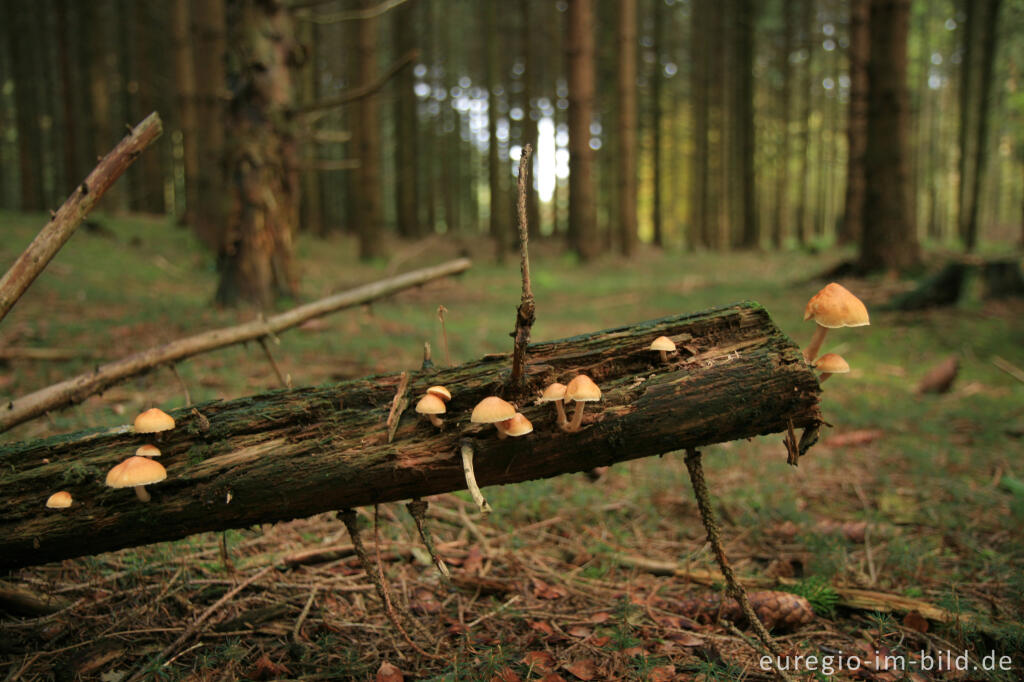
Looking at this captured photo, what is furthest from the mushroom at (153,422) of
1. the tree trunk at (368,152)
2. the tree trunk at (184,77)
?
the tree trunk at (184,77)

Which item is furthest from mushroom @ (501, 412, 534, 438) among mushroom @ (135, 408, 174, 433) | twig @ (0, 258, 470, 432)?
twig @ (0, 258, 470, 432)

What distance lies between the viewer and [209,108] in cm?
1405

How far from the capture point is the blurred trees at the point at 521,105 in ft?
47.5

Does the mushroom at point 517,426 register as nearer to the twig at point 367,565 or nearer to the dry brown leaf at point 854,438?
the twig at point 367,565

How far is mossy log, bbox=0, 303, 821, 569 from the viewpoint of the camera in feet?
7.06

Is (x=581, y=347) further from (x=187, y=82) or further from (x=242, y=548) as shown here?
(x=187, y=82)

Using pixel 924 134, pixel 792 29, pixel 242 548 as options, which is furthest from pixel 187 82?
pixel 924 134

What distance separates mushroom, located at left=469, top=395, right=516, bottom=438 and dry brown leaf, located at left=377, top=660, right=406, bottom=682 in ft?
3.21

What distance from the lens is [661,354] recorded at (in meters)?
2.31

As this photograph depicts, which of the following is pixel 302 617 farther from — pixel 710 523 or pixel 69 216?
pixel 69 216

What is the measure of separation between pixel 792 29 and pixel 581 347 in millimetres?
27746

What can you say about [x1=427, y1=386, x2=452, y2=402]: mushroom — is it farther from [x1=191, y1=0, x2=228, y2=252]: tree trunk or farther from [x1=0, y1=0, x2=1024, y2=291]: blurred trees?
[x1=191, y1=0, x2=228, y2=252]: tree trunk

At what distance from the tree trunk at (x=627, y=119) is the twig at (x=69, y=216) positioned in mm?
16326

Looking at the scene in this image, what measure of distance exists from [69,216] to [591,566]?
9.41ft
